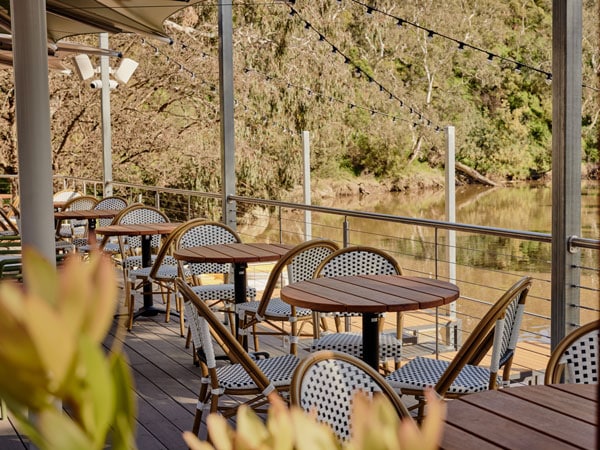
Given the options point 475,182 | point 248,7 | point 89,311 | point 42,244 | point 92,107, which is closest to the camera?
point 89,311

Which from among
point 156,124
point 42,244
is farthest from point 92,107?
point 42,244

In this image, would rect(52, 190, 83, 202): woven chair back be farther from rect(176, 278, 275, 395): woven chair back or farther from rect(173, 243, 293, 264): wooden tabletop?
rect(176, 278, 275, 395): woven chair back

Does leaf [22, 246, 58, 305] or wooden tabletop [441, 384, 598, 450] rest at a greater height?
leaf [22, 246, 58, 305]

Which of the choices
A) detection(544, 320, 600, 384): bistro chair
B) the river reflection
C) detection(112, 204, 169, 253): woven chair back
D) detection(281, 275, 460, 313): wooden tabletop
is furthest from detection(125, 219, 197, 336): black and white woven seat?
the river reflection

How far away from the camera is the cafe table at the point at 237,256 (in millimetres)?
3896

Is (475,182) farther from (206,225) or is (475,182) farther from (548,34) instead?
(206,225)

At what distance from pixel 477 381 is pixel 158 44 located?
1404 cm

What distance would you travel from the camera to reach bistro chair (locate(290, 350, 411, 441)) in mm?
1693

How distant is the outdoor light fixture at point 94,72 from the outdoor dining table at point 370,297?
5528 mm

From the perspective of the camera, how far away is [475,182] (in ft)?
85.7

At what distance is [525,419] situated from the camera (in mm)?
1562

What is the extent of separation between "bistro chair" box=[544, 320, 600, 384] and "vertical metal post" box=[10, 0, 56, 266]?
4.62 feet

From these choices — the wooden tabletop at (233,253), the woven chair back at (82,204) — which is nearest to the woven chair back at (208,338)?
the wooden tabletop at (233,253)

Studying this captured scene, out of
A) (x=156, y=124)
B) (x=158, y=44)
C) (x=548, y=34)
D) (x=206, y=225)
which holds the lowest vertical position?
(x=206, y=225)
